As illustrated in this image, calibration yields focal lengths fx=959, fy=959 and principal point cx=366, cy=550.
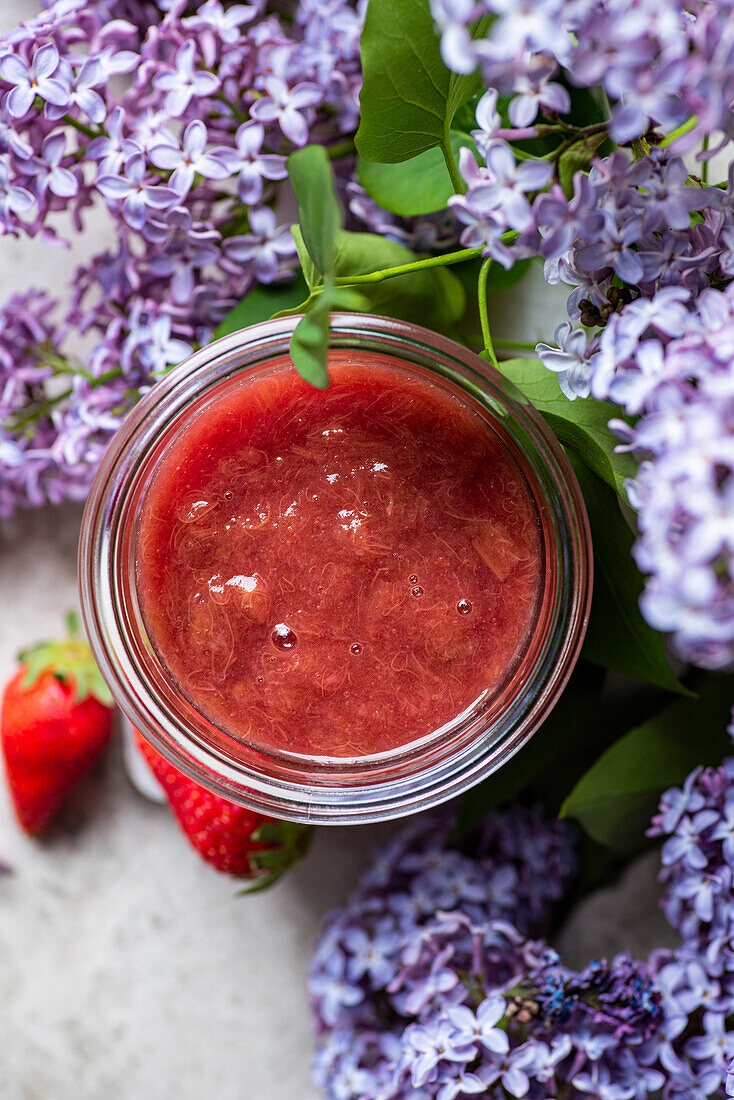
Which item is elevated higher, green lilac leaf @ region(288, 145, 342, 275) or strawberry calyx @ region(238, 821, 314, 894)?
green lilac leaf @ region(288, 145, 342, 275)

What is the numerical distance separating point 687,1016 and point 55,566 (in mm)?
797

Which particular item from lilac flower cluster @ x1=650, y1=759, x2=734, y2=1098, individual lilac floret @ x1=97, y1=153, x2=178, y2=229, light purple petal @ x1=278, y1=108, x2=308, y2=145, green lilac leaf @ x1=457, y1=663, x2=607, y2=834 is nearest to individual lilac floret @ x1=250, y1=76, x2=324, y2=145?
light purple petal @ x1=278, y1=108, x2=308, y2=145

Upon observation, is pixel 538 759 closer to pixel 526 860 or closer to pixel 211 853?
pixel 526 860

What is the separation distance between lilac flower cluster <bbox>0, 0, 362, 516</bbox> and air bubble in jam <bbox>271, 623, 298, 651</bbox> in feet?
0.94

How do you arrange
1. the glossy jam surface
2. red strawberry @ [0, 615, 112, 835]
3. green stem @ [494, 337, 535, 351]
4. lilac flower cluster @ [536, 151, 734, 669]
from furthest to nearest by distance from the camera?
red strawberry @ [0, 615, 112, 835] < green stem @ [494, 337, 535, 351] < the glossy jam surface < lilac flower cluster @ [536, 151, 734, 669]

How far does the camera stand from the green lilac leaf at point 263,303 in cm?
88

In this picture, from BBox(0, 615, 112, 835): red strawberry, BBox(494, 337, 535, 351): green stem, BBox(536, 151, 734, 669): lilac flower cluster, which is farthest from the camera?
BBox(0, 615, 112, 835): red strawberry

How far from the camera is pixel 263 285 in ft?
2.97

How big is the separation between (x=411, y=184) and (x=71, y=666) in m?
0.61

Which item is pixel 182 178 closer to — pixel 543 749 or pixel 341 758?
pixel 341 758

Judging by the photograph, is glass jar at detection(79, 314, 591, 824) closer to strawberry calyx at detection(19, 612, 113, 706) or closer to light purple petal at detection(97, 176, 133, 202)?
light purple petal at detection(97, 176, 133, 202)

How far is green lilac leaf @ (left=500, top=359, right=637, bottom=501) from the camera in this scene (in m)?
0.67

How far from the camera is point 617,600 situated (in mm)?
816

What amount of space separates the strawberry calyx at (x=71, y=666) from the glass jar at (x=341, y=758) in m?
0.26
